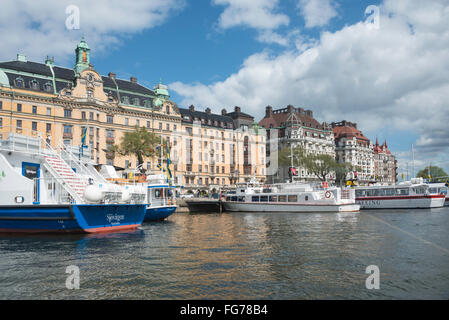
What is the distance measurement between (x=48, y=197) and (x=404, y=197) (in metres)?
54.4

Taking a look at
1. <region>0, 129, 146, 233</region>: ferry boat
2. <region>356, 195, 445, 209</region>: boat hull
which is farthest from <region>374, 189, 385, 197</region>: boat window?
<region>0, 129, 146, 233</region>: ferry boat

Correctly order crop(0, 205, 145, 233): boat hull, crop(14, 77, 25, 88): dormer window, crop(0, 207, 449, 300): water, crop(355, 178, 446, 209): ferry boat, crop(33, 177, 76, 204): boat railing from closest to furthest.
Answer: crop(0, 207, 449, 300): water < crop(0, 205, 145, 233): boat hull < crop(33, 177, 76, 204): boat railing < crop(355, 178, 446, 209): ferry boat < crop(14, 77, 25, 88): dormer window

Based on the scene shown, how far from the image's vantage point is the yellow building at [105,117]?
73812mm

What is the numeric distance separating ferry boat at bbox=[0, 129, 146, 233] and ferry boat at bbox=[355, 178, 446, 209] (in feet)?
159

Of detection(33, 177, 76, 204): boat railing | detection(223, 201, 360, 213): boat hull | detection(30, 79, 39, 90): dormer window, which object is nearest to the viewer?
detection(33, 177, 76, 204): boat railing

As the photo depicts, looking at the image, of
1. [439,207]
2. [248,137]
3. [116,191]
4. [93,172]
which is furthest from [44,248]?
[248,137]

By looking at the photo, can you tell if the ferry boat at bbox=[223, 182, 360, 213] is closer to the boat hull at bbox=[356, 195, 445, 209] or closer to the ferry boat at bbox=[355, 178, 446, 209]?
the boat hull at bbox=[356, 195, 445, 209]

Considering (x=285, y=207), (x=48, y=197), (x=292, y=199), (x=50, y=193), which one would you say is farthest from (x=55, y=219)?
(x=292, y=199)

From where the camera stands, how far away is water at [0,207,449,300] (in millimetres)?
11992

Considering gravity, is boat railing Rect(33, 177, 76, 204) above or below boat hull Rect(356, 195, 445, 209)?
above

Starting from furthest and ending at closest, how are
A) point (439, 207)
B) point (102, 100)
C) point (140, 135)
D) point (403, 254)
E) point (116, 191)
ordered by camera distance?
point (102, 100)
point (140, 135)
point (439, 207)
point (116, 191)
point (403, 254)

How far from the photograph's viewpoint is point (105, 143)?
84.4m

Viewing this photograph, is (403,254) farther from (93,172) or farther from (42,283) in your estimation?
(93,172)
